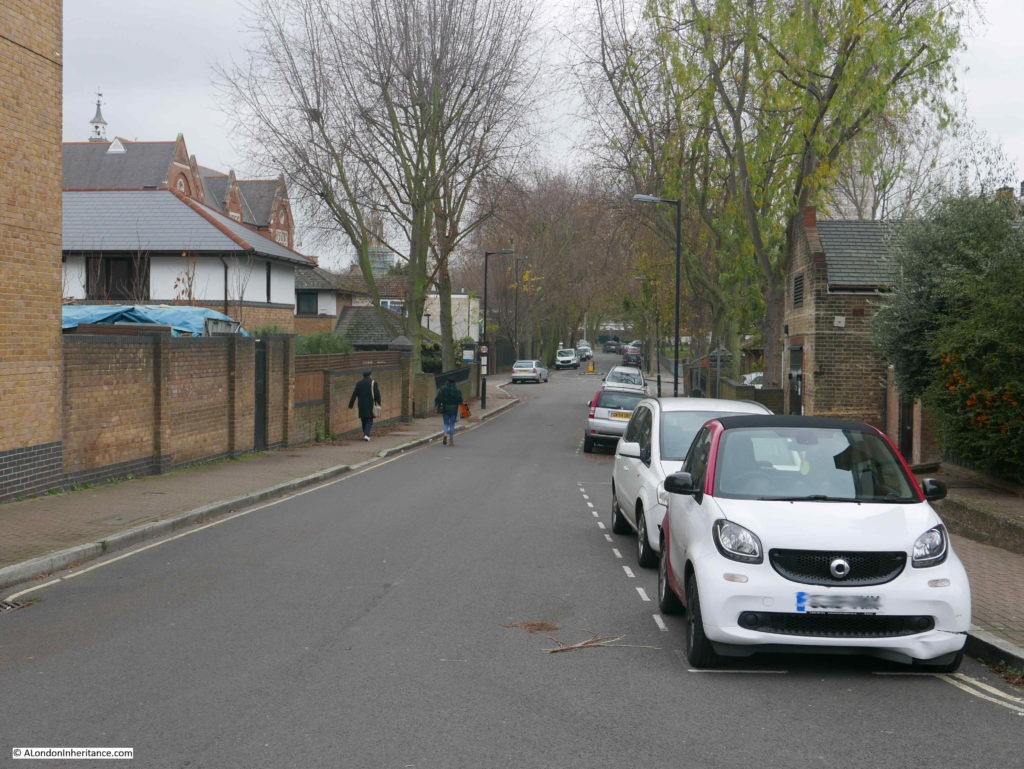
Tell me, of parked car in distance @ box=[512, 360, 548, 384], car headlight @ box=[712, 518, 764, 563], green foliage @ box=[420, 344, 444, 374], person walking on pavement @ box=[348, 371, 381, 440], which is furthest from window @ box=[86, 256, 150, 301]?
parked car in distance @ box=[512, 360, 548, 384]

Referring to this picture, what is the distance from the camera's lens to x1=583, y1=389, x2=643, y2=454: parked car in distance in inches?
1061

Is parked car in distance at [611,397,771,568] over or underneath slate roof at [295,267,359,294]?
underneath

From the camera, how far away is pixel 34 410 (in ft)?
46.6

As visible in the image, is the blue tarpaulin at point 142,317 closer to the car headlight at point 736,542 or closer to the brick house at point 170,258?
the brick house at point 170,258

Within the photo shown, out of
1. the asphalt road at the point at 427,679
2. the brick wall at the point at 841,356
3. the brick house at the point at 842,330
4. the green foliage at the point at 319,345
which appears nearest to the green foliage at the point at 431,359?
the green foliage at the point at 319,345

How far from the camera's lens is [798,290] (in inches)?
1083

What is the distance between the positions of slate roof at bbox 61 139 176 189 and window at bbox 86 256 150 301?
113ft

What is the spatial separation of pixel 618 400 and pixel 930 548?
67.6 feet

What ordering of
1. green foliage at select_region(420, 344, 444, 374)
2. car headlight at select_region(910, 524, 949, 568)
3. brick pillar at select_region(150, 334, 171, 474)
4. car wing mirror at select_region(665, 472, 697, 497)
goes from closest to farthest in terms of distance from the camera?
1. car headlight at select_region(910, 524, 949, 568)
2. car wing mirror at select_region(665, 472, 697, 497)
3. brick pillar at select_region(150, 334, 171, 474)
4. green foliage at select_region(420, 344, 444, 374)

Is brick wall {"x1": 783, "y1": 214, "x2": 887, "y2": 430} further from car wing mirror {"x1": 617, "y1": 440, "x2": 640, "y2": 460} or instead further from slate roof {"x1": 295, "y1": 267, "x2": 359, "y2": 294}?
slate roof {"x1": 295, "y1": 267, "x2": 359, "y2": 294}

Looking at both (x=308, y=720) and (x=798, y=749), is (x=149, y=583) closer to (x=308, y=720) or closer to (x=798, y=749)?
(x=308, y=720)

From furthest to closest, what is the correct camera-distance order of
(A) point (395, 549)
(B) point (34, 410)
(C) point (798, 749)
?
1. (B) point (34, 410)
2. (A) point (395, 549)
3. (C) point (798, 749)

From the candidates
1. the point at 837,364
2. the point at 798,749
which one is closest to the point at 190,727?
the point at 798,749

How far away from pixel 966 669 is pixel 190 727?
5.00 m
